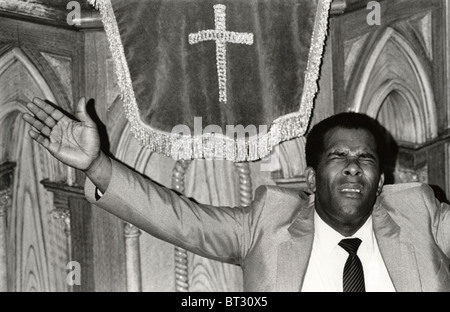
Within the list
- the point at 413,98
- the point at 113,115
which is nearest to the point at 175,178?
the point at 113,115

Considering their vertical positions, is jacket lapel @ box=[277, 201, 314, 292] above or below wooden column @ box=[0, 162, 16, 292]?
below

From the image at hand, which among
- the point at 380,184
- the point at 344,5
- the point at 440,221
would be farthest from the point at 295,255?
the point at 344,5

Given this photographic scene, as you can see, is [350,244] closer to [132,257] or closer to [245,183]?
[245,183]

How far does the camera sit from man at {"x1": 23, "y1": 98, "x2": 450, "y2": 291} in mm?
2592

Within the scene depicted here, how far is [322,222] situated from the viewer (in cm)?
278

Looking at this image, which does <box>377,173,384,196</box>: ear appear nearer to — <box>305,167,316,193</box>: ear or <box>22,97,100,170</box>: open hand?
<box>305,167,316,193</box>: ear

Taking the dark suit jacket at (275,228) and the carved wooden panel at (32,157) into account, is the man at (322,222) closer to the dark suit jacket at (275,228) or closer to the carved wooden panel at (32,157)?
the dark suit jacket at (275,228)

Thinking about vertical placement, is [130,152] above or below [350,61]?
below

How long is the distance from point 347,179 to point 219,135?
27.4 inches

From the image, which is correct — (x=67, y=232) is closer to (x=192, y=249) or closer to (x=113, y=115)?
(x=113, y=115)

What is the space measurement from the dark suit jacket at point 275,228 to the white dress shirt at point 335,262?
0.13 ft

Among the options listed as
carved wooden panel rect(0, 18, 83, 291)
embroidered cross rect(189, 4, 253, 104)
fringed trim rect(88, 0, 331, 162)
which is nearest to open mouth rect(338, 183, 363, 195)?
fringed trim rect(88, 0, 331, 162)

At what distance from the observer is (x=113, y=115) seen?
10.7 ft

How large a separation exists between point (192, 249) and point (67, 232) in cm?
85
